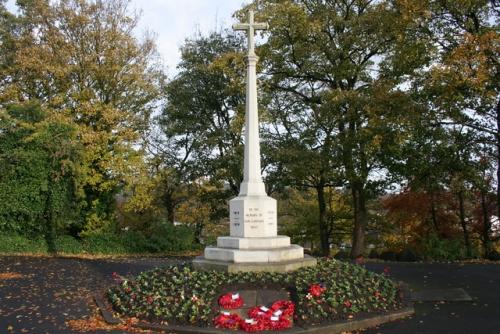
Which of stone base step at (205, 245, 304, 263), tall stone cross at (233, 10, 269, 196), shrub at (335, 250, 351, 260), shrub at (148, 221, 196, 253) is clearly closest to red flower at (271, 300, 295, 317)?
stone base step at (205, 245, 304, 263)

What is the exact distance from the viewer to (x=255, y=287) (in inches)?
346

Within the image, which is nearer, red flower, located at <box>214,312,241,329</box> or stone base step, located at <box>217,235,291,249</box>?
red flower, located at <box>214,312,241,329</box>

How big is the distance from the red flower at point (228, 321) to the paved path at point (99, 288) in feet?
7.44

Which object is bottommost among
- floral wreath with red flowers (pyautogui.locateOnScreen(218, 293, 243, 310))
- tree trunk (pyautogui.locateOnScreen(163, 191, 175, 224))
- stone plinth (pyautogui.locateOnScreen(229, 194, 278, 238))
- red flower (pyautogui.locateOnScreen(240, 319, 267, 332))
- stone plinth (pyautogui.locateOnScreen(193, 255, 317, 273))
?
red flower (pyautogui.locateOnScreen(240, 319, 267, 332))

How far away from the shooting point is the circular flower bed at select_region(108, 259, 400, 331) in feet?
26.0

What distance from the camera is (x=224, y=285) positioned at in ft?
29.0

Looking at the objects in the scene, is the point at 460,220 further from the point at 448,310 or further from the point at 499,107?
the point at 448,310

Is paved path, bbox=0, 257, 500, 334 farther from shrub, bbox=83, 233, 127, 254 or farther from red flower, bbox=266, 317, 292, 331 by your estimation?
shrub, bbox=83, 233, 127, 254

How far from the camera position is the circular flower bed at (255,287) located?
7.93 metres

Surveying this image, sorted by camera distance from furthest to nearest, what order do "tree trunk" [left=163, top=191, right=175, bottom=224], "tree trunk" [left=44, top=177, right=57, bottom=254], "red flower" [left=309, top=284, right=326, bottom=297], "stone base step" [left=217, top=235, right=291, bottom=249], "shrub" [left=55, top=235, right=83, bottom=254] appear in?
"tree trunk" [left=163, top=191, right=175, bottom=224] < "tree trunk" [left=44, top=177, right=57, bottom=254] < "shrub" [left=55, top=235, right=83, bottom=254] < "stone base step" [left=217, top=235, right=291, bottom=249] < "red flower" [left=309, top=284, right=326, bottom=297]

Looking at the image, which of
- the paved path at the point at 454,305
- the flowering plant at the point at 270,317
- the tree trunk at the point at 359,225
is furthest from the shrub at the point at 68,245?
the flowering plant at the point at 270,317

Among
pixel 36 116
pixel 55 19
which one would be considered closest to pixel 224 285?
pixel 36 116

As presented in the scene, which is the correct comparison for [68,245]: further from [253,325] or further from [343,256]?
[253,325]

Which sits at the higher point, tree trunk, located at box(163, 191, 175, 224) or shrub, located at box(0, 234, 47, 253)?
tree trunk, located at box(163, 191, 175, 224)
